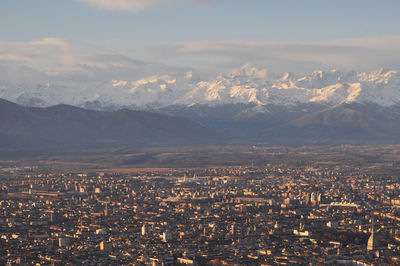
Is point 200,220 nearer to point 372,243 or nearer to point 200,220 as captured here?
point 200,220

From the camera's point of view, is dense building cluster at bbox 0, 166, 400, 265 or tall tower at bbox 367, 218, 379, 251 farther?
tall tower at bbox 367, 218, 379, 251

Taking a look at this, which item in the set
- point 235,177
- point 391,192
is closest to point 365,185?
point 391,192

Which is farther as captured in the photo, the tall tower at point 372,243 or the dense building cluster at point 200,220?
the tall tower at point 372,243

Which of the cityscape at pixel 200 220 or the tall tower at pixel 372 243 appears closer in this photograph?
the cityscape at pixel 200 220

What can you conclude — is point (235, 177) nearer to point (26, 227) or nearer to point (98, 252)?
point (26, 227)

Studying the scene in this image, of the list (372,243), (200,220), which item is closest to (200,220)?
(200,220)

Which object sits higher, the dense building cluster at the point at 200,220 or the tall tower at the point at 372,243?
the tall tower at the point at 372,243

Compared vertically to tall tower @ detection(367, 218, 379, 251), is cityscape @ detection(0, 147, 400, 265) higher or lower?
lower

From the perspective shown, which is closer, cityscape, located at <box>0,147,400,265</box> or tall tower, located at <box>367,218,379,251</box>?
cityscape, located at <box>0,147,400,265</box>
